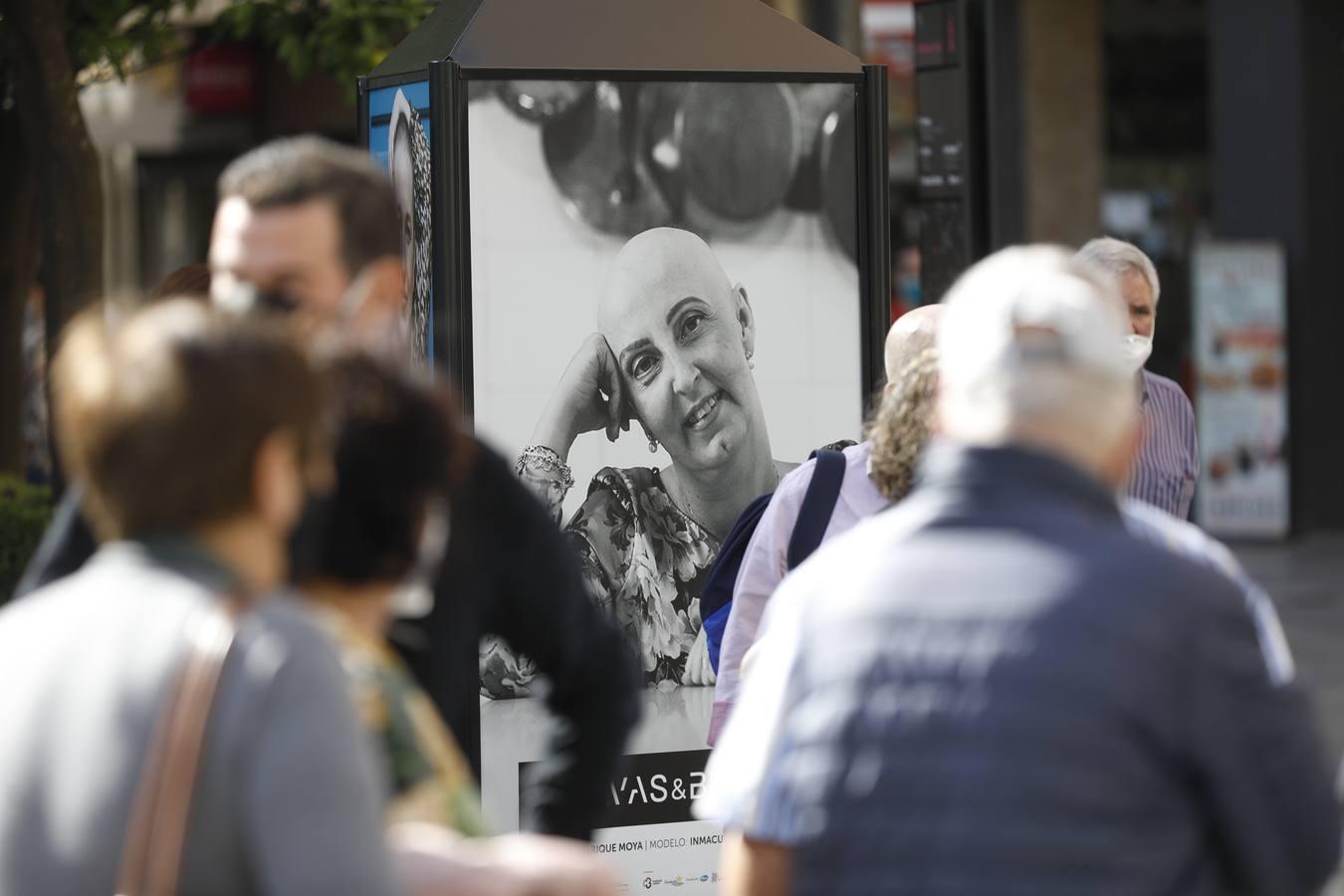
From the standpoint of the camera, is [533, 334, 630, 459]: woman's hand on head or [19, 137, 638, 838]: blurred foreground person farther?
[533, 334, 630, 459]: woman's hand on head

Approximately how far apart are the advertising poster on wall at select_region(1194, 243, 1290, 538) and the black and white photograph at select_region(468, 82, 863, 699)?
10.2m

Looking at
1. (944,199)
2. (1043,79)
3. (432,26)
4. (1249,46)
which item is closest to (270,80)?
(1043,79)

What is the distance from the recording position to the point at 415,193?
536 centimetres

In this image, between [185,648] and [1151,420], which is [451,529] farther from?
[1151,420]

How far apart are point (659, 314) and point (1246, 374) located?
35.2ft


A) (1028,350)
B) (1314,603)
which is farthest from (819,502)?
(1314,603)

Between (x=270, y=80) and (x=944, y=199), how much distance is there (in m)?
10.8

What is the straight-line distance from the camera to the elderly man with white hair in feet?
18.0

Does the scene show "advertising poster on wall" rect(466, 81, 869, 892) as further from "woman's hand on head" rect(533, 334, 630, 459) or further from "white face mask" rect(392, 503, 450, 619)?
"white face mask" rect(392, 503, 450, 619)

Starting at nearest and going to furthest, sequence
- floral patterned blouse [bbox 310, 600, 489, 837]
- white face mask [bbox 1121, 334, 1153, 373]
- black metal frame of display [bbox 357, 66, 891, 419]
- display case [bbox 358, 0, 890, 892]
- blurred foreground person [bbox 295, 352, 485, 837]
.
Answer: floral patterned blouse [bbox 310, 600, 489, 837] < blurred foreground person [bbox 295, 352, 485, 837] < white face mask [bbox 1121, 334, 1153, 373] < black metal frame of display [bbox 357, 66, 891, 419] < display case [bbox 358, 0, 890, 892]

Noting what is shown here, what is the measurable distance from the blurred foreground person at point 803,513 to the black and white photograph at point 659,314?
1.13 meters

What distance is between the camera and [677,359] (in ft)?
18.0

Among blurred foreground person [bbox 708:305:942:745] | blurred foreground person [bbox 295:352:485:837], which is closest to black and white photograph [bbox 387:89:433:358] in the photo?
blurred foreground person [bbox 708:305:942:745]

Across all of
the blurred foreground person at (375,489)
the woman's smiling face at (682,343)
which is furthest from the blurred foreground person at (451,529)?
the woman's smiling face at (682,343)
